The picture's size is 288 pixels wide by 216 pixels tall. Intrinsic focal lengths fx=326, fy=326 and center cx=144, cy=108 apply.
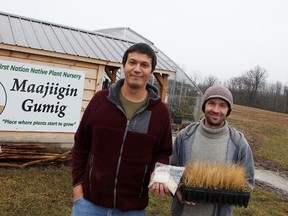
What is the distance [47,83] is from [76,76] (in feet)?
2.14

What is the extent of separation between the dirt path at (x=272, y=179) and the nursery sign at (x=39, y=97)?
5.52m

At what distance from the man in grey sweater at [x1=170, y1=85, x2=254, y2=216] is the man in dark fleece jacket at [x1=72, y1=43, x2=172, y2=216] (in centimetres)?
24

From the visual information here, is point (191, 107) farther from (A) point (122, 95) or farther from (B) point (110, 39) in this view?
(A) point (122, 95)

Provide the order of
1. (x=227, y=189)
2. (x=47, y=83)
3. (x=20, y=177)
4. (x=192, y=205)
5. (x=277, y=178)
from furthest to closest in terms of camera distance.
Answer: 1. (x=277, y=178)
2. (x=47, y=83)
3. (x=20, y=177)
4. (x=192, y=205)
5. (x=227, y=189)

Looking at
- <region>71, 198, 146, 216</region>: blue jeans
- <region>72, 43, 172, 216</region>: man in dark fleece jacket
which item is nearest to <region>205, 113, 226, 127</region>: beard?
<region>72, 43, 172, 216</region>: man in dark fleece jacket

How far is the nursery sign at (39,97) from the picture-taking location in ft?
20.8

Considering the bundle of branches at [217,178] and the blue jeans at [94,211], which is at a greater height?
the bundle of branches at [217,178]

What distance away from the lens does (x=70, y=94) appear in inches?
275

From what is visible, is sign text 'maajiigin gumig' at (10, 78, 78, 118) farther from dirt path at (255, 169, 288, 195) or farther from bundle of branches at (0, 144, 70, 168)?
dirt path at (255, 169, 288, 195)

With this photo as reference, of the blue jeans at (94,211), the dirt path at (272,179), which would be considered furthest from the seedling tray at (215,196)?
the dirt path at (272,179)

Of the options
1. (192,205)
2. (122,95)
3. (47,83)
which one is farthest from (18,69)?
(192,205)

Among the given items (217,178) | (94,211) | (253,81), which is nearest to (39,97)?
(94,211)

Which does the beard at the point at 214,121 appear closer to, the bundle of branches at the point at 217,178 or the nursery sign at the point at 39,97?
the bundle of branches at the point at 217,178

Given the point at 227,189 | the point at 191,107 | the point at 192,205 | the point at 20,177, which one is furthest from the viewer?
the point at 191,107
